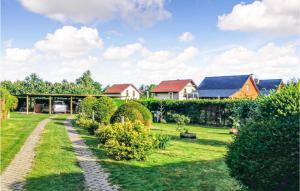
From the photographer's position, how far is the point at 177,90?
7144 centimetres

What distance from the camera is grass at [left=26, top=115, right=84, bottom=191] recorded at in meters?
10.0

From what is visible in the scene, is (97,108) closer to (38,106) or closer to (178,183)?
(178,183)

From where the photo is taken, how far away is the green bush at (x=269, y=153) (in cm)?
736

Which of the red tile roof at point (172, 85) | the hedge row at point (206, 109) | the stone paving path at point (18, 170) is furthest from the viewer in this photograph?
the red tile roof at point (172, 85)

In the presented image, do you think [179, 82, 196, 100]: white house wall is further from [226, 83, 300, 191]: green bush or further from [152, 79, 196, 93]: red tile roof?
[226, 83, 300, 191]: green bush

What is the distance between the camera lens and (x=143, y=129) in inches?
608

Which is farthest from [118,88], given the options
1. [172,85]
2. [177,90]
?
[177,90]

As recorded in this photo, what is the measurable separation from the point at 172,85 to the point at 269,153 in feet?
221

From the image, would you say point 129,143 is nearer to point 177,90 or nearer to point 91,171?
point 91,171

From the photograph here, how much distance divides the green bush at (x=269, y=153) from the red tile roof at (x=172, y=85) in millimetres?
62785

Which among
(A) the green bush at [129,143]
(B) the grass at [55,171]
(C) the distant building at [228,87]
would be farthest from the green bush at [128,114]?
(C) the distant building at [228,87]

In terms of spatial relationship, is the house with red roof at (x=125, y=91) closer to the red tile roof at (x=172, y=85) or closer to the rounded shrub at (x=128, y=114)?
the red tile roof at (x=172, y=85)

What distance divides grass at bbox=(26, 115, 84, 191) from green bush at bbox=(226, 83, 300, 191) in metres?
4.55

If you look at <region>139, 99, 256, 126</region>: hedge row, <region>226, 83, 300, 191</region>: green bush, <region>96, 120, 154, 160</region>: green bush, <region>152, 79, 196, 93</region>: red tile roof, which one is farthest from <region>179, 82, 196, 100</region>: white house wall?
<region>226, 83, 300, 191</region>: green bush
